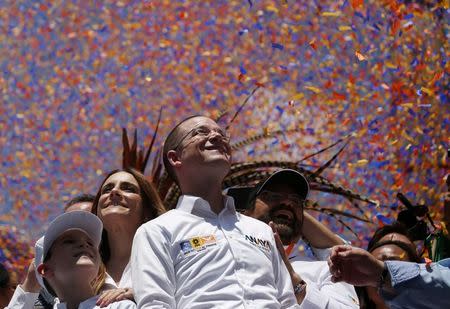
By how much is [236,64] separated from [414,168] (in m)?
3.33

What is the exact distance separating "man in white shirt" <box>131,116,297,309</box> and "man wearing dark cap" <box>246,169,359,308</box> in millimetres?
746

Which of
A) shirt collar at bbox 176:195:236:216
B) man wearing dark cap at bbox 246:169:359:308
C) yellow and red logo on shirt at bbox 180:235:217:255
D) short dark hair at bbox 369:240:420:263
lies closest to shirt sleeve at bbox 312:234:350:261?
man wearing dark cap at bbox 246:169:359:308

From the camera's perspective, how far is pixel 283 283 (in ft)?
13.1

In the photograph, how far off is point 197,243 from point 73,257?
24.5 inches

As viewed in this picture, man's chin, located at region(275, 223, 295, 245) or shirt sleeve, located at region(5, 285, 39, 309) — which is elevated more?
man's chin, located at region(275, 223, 295, 245)

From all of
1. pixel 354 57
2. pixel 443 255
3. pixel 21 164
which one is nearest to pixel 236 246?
pixel 443 255

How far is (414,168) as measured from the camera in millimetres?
11312

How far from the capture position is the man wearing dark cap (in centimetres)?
484

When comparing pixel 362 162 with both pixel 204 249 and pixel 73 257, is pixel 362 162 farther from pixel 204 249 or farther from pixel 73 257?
pixel 204 249

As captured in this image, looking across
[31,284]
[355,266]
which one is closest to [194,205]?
[355,266]

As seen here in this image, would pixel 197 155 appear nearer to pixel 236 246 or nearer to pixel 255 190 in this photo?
pixel 236 246

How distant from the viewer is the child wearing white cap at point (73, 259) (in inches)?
159

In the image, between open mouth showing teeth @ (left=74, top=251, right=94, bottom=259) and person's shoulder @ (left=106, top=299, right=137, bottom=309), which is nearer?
person's shoulder @ (left=106, top=299, right=137, bottom=309)

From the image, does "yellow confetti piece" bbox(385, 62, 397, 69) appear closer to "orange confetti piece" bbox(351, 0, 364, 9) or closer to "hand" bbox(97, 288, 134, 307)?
"orange confetti piece" bbox(351, 0, 364, 9)
